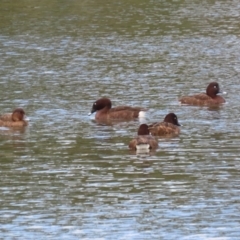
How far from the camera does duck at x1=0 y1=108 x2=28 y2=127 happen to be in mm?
23281

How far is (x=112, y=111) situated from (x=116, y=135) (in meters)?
2.17

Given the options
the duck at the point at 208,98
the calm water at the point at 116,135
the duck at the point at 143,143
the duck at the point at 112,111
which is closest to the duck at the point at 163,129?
the calm water at the point at 116,135

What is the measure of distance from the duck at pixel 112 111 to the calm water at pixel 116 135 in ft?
1.03

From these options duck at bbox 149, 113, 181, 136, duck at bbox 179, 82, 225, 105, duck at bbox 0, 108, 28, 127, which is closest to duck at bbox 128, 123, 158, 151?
duck at bbox 149, 113, 181, 136

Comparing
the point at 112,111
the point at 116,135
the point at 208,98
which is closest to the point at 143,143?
the point at 116,135

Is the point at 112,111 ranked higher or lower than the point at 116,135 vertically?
higher

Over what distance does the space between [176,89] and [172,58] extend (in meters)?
6.19

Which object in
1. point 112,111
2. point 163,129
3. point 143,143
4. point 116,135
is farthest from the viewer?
point 112,111

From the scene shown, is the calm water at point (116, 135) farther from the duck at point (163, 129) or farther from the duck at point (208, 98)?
the duck at point (208, 98)

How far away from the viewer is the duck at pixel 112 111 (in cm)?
2411

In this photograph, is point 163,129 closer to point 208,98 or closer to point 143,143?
point 143,143

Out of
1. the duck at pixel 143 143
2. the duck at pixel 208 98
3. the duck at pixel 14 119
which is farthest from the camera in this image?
the duck at pixel 208 98

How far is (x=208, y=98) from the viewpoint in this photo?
2659cm

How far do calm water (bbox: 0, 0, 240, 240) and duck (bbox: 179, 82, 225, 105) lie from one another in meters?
0.36
